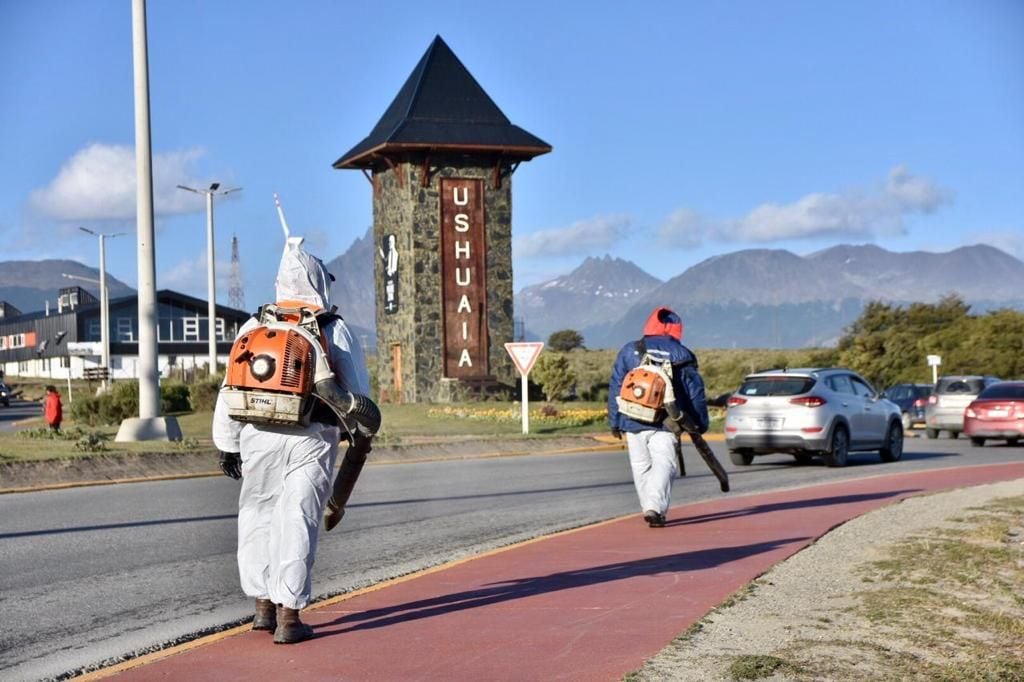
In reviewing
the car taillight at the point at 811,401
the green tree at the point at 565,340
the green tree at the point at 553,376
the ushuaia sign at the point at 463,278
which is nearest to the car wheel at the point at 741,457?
the car taillight at the point at 811,401

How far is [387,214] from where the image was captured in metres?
47.2

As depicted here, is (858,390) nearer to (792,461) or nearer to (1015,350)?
(792,461)

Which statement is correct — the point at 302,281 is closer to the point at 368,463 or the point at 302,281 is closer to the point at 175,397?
the point at 368,463

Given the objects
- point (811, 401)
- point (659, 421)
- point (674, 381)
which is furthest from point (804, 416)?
point (659, 421)

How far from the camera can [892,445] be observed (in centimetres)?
2411

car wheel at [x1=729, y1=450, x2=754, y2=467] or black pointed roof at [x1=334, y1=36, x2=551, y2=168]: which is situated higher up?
black pointed roof at [x1=334, y1=36, x2=551, y2=168]

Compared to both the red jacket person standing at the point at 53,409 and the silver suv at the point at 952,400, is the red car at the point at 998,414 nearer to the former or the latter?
the silver suv at the point at 952,400

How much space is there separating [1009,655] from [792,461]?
685 inches

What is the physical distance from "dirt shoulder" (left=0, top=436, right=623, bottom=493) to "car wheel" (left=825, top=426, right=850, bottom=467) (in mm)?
6915

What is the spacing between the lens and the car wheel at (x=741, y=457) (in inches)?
912

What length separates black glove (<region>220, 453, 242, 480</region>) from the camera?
789 centimetres

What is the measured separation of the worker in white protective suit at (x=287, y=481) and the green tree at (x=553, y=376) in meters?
38.7

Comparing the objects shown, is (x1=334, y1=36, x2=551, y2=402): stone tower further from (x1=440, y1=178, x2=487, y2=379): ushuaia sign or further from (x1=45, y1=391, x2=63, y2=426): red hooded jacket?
(x1=45, y1=391, x2=63, y2=426): red hooded jacket

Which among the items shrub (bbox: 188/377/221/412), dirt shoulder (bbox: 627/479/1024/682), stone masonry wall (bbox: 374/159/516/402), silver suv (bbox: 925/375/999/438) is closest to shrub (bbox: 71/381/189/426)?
shrub (bbox: 188/377/221/412)
